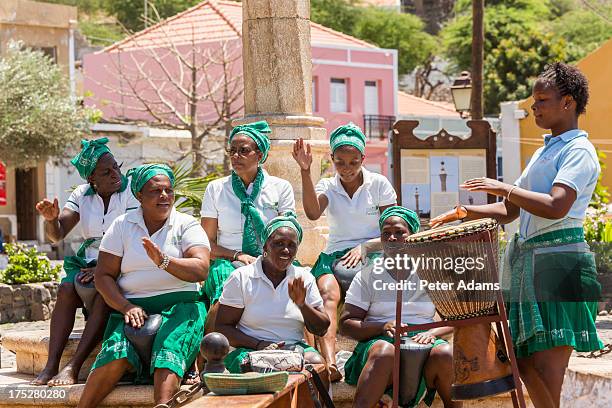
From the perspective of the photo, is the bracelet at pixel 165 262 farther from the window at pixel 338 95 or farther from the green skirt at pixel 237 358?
the window at pixel 338 95

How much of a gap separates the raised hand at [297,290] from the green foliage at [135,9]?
166ft

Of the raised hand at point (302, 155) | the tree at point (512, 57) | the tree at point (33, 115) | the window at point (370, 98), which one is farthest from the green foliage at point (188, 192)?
Result: the tree at point (512, 57)

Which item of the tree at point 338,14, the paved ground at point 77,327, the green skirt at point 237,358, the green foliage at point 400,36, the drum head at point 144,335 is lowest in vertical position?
the paved ground at point 77,327

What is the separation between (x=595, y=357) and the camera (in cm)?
782

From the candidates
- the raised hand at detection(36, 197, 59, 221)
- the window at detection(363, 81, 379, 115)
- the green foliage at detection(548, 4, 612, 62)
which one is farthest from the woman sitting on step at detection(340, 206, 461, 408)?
the green foliage at detection(548, 4, 612, 62)

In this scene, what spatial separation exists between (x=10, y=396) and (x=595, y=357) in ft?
11.8

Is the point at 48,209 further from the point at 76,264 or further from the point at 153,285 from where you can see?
the point at 153,285

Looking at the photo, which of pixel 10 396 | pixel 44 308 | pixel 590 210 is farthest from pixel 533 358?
pixel 590 210

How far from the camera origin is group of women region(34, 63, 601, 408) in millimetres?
5402

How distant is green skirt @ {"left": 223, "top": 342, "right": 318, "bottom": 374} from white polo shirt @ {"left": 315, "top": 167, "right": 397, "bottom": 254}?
3.78 feet

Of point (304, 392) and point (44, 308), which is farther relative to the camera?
point (44, 308)

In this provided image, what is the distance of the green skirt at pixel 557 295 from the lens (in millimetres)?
5398

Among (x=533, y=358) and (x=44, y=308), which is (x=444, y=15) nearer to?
(x=44, y=308)

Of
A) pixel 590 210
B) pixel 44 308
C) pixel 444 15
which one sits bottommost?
pixel 44 308
